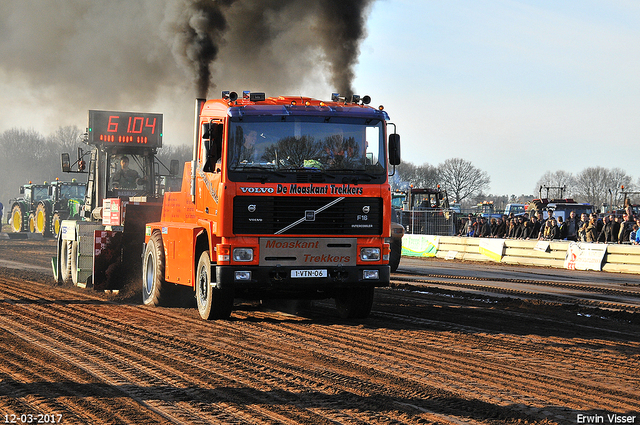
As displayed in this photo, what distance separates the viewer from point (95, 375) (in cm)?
664

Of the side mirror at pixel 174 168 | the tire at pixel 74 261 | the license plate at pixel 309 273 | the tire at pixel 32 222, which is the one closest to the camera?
the license plate at pixel 309 273

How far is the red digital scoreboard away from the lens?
18656 millimetres

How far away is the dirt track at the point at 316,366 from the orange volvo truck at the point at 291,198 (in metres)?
0.74

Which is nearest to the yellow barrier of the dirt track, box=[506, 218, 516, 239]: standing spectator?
box=[506, 218, 516, 239]: standing spectator

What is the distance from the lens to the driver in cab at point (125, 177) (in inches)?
755

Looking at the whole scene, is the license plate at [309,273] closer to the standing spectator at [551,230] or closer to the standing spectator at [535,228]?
the standing spectator at [551,230]

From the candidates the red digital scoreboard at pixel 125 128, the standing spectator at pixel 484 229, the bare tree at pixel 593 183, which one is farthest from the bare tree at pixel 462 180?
the red digital scoreboard at pixel 125 128

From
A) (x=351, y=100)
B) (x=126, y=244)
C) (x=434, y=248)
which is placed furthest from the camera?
(x=434, y=248)

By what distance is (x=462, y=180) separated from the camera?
82.3 m

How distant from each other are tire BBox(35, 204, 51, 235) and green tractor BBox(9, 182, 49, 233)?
1.44 ft

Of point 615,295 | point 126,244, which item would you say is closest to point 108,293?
point 126,244

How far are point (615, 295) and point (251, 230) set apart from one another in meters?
9.13

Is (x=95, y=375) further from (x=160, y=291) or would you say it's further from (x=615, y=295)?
(x=615, y=295)

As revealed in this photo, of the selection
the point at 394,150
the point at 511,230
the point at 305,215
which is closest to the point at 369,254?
the point at 305,215
